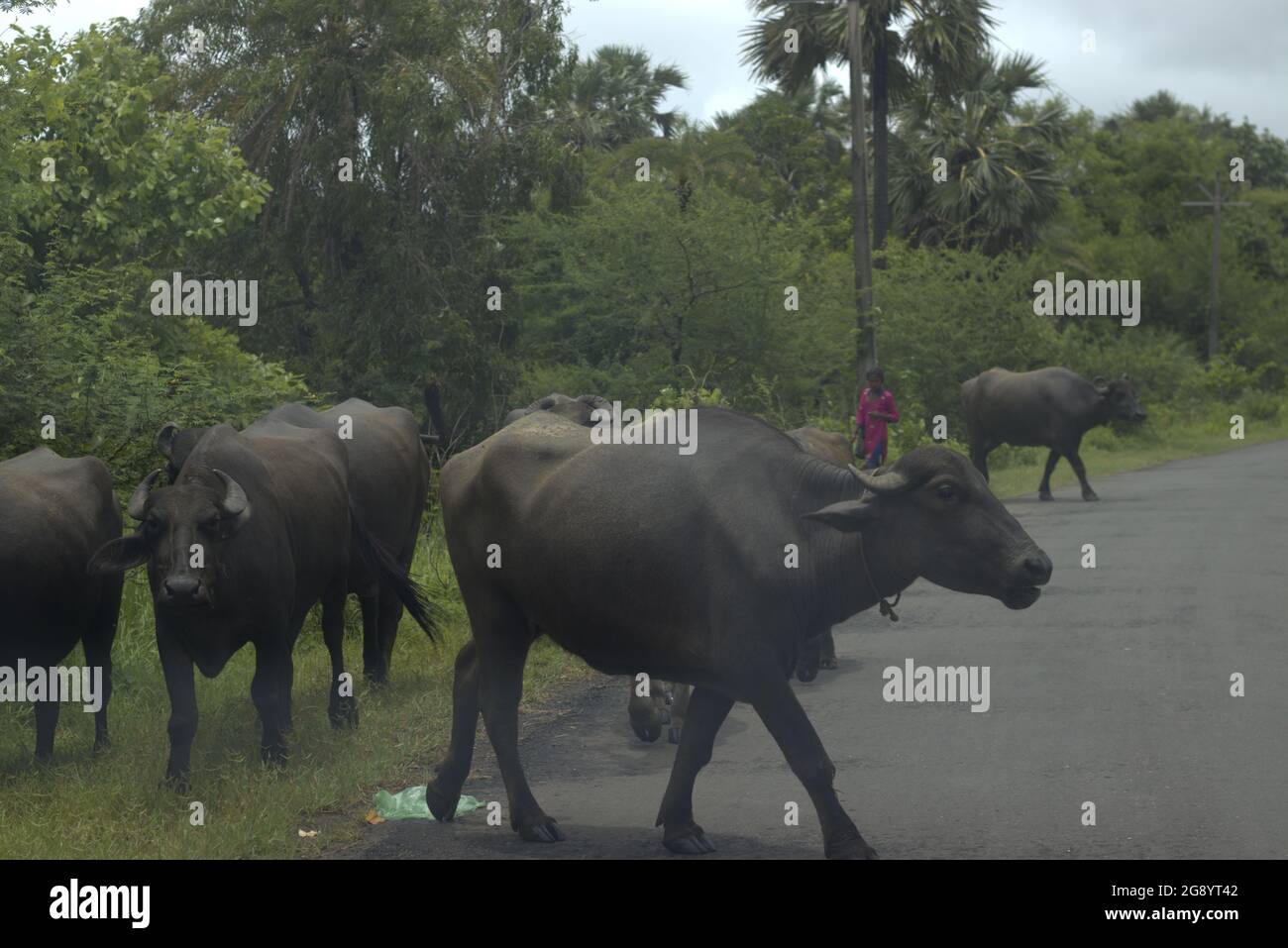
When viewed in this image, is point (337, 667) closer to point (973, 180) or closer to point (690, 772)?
point (690, 772)

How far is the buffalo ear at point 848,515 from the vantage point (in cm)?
636

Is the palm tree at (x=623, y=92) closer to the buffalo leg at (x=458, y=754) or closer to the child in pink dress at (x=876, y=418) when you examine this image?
the child in pink dress at (x=876, y=418)

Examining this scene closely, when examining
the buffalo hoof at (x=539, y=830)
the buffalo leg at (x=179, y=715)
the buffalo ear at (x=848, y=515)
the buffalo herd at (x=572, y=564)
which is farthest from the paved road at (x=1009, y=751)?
the buffalo ear at (x=848, y=515)

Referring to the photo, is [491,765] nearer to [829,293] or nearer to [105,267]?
[105,267]

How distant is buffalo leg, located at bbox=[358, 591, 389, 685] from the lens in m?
10.5

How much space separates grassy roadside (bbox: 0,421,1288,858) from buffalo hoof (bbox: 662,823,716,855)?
4.76ft

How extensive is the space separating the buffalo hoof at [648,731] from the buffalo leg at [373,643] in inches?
96.7

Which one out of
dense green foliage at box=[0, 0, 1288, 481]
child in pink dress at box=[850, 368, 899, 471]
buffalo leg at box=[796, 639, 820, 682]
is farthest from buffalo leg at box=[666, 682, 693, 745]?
child in pink dress at box=[850, 368, 899, 471]

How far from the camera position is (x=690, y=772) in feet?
21.9

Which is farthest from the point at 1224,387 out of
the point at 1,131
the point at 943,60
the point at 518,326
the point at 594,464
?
the point at 594,464

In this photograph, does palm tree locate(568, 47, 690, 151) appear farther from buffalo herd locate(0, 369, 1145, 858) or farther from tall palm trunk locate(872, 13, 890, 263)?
buffalo herd locate(0, 369, 1145, 858)

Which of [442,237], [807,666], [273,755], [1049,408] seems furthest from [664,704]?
[442,237]

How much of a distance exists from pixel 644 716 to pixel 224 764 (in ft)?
7.28

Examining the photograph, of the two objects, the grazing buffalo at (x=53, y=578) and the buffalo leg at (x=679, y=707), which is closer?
the grazing buffalo at (x=53, y=578)
